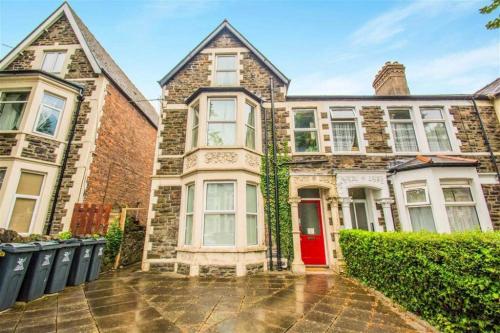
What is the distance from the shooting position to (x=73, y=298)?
197 inches

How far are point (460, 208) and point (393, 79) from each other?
6655 mm

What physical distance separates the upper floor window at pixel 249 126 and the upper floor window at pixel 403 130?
627 cm

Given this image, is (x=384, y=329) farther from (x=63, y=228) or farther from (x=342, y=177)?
(x=63, y=228)

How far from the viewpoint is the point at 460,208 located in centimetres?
770

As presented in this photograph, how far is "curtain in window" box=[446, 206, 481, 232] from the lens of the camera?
7512 mm

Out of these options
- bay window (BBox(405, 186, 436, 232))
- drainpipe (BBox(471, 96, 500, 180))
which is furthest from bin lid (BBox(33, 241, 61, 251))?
drainpipe (BBox(471, 96, 500, 180))

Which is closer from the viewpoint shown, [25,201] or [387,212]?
[25,201]

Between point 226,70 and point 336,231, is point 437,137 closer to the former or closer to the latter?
point 336,231

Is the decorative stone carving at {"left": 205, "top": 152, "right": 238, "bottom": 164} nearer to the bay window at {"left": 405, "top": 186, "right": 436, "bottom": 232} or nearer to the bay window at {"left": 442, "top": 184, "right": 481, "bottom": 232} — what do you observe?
the bay window at {"left": 405, "top": 186, "right": 436, "bottom": 232}

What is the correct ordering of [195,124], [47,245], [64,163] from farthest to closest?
[195,124]
[64,163]
[47,245]

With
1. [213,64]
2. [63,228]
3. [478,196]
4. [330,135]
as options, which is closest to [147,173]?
[63,228]

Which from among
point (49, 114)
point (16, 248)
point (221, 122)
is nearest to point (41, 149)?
point (49, 114)

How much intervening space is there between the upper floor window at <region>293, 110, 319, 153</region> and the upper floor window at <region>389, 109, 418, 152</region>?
3508 millimetres

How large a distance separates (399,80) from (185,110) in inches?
417
